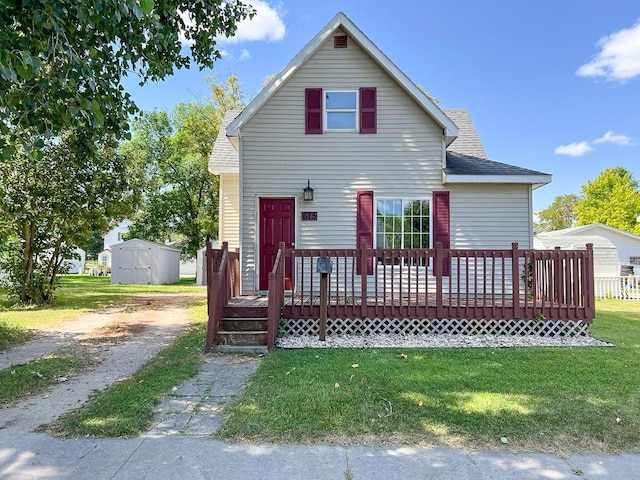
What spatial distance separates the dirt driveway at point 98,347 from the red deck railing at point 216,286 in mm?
1055

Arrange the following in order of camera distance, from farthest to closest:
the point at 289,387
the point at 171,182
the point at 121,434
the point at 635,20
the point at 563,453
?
the point at 171,182, the point at 635,20, the point at 289,387, the point at 121,434, the point at 563,453

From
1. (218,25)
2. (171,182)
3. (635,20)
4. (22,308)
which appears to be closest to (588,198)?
(635,20)

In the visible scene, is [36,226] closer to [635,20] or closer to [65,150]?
[65,150]

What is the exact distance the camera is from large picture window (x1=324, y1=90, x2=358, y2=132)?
9.02 meters

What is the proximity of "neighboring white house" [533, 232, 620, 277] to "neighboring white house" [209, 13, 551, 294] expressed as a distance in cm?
1363

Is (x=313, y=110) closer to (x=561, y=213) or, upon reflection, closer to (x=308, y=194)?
(x=308, y=194)

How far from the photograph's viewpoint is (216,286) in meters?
6.13

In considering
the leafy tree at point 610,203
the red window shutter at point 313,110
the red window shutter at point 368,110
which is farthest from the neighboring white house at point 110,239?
the leafy tree at point 610,203

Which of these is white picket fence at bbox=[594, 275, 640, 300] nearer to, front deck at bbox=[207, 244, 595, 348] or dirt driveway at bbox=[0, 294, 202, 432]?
front deck at bbox=[207, 244, 595, 348]

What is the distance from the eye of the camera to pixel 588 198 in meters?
41.5

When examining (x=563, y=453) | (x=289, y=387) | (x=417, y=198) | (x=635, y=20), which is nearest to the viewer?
(x=563, y=453)

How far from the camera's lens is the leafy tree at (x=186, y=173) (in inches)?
986

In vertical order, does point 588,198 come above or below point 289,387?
above

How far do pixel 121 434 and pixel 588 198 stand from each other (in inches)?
1947
